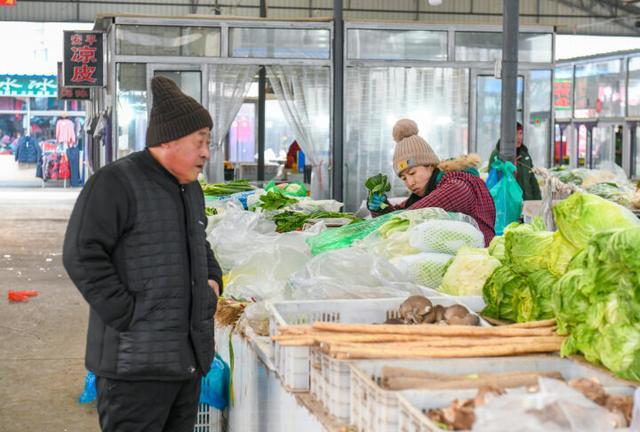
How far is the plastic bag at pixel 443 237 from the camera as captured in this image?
465 centimetres

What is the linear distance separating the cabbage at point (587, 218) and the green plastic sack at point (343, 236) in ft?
6.29

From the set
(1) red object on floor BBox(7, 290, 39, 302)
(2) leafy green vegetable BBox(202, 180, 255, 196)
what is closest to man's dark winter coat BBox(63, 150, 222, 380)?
(2) leafy green vegetable BBox(202, 180, 255, 196)

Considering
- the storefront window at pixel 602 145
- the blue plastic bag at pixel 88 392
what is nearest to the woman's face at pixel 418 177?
the blue plastic bag at pixel 88 392

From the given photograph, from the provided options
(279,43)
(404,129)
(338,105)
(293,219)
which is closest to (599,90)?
(338,105)

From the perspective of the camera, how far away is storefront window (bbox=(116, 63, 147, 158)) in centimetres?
1280

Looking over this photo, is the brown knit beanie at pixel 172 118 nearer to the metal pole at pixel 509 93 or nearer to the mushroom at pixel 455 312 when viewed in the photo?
the mushroom at pixel 455 312

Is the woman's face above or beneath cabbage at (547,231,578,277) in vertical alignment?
above

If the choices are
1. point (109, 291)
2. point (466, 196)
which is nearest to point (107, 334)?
point (109, 291)

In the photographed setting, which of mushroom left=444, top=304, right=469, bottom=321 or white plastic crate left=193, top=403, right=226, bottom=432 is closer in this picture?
mushroom left=444, top=304, right=469, bottom=321

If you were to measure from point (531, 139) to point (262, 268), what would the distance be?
981 centimetres

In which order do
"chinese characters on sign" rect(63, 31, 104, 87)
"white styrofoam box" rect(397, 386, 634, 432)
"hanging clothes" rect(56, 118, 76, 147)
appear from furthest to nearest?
"hanging clothes" rect(56, 118, 76, 147), "chinese characters on sign" rect(63, 31, 104, 87), "white styrofoam box" rect(397, 386, 634, 432)

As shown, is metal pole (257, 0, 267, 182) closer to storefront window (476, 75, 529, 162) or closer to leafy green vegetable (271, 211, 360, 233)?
storefront window (476, 75, 529, 162)

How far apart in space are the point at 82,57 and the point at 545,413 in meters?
14.9

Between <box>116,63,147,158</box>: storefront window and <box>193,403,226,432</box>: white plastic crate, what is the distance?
8.31m
